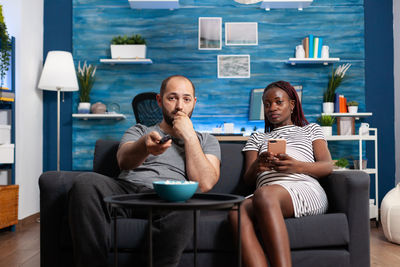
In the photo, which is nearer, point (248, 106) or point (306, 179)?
point (306, 179)

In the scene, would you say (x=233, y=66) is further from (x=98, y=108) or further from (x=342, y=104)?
(x=98, y=108)

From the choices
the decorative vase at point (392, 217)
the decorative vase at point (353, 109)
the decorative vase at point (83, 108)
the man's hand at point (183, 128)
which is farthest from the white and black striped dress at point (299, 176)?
the decorative vase at point (83, 108)

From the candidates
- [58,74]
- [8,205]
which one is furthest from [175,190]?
[58,74]

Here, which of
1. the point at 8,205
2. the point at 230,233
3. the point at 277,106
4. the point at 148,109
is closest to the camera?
the point at 230,233

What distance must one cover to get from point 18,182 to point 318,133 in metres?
2.94

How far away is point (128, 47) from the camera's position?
14.4ft

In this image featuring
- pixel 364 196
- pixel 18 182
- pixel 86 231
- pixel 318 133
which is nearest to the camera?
pixel 86 231

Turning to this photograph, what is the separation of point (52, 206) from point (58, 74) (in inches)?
98.7

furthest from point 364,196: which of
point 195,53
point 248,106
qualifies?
point 195,53

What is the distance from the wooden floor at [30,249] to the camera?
2.53m

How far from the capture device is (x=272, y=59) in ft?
15.0

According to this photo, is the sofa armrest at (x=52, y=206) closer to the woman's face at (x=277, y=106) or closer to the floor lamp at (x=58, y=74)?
the woman's face at (x=277, y=106)

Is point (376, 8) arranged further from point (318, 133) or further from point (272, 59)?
point (318, 133)

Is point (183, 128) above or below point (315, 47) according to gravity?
below
